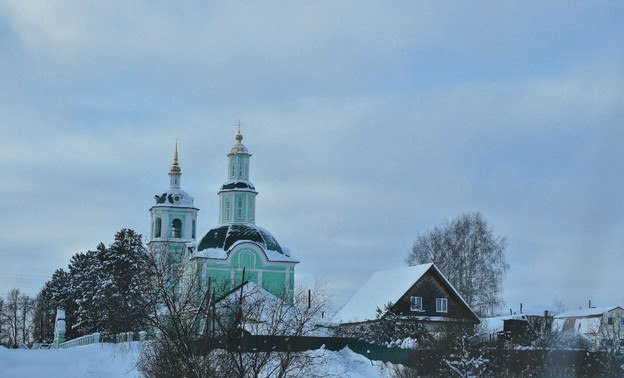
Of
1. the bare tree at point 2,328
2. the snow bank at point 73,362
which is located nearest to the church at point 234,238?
the snow bank at point 73,362

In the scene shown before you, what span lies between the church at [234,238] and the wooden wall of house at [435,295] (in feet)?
40.8

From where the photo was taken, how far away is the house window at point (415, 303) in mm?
44466

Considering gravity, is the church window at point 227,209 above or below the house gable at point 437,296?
above

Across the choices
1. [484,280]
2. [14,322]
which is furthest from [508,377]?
[14,322]

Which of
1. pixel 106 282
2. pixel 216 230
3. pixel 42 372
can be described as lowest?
pixel 42 372

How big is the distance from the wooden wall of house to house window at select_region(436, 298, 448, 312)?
0.16 meters

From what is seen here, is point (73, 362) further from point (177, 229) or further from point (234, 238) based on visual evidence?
point (177, 229)

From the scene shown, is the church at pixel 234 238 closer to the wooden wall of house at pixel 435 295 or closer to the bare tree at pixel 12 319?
the wooden wall of house at pixel 435 295

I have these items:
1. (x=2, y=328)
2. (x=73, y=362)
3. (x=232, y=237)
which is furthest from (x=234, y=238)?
(x=2, y=328)

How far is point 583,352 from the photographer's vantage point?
35625 millimetres

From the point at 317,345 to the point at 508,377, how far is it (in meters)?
8.27

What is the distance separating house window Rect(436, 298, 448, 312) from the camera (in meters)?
49.0

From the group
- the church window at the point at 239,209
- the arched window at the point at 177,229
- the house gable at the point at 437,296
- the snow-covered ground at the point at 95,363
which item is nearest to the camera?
the snow-covered ground at the point at 95,363

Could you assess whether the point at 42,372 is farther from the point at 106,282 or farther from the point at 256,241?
the point at 256,241
